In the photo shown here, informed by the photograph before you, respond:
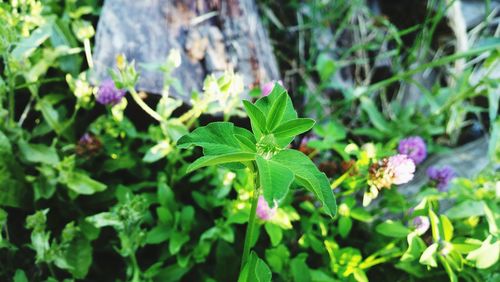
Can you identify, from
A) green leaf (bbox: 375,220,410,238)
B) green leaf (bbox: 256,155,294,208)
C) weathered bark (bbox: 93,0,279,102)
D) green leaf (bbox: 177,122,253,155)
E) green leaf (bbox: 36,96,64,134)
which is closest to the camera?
green leaf (bbox: 256,155,294,208)

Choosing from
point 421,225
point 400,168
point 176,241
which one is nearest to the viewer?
point 400,168

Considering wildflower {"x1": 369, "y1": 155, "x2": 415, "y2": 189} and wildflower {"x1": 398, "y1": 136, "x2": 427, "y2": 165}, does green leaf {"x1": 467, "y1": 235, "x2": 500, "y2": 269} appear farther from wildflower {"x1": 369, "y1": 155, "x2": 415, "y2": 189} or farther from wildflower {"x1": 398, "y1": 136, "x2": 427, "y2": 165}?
wildflower {"x1": 398, "y1": 136, "x2": 427, "y2": 165}

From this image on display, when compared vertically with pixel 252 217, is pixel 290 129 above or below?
above

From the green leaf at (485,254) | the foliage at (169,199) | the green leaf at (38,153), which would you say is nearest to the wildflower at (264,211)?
the foliage at (169,199)

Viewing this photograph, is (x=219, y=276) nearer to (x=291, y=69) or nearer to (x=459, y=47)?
(x=291, y=69)

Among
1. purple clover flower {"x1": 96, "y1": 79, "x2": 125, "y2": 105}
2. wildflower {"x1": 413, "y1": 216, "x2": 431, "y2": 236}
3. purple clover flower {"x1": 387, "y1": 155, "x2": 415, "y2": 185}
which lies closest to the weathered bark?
purple clover flower {"x1": 96, "y1": 79, "x2": 125, "y2": 105}

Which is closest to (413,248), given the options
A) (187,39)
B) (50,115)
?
(187,39)

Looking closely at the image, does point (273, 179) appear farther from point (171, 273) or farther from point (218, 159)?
point (171, 273)
